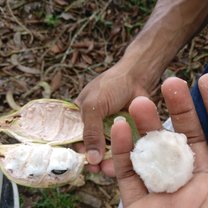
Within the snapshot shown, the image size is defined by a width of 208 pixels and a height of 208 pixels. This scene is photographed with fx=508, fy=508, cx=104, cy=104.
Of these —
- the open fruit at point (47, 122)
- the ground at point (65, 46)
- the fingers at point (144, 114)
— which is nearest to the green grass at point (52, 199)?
the ground at point (65, 46)

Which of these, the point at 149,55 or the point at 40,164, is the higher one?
the point at 149,55

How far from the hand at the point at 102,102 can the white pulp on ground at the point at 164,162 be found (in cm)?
18

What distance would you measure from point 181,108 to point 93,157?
0.92ft

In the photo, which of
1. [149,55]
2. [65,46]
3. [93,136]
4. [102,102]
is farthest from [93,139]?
[65,46]

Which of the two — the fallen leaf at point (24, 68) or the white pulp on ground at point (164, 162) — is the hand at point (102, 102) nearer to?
the white pulp on ground at point (164, 162)

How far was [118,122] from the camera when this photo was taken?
1144 millimetres

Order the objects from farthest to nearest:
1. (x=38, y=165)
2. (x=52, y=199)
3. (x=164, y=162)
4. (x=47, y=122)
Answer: (x=52, y=199)
(x=47, y=122)
(x=38, y=165)
(x=164, y=162)

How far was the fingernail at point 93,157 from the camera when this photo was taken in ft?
4.37

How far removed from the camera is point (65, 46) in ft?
7.60

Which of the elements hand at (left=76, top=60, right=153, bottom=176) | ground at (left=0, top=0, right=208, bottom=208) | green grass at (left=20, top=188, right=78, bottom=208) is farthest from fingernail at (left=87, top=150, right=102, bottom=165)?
ground at (left=0, top=0, right=208, bottom=208)

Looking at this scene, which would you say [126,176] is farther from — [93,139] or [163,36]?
[163,36]

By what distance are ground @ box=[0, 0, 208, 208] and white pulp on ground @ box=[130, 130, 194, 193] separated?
0.99 meters

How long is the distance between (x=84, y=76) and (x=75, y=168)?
0.96 metres

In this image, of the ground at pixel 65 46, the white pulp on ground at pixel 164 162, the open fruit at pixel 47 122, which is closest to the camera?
the white pulp on ground at pixel 164 162
